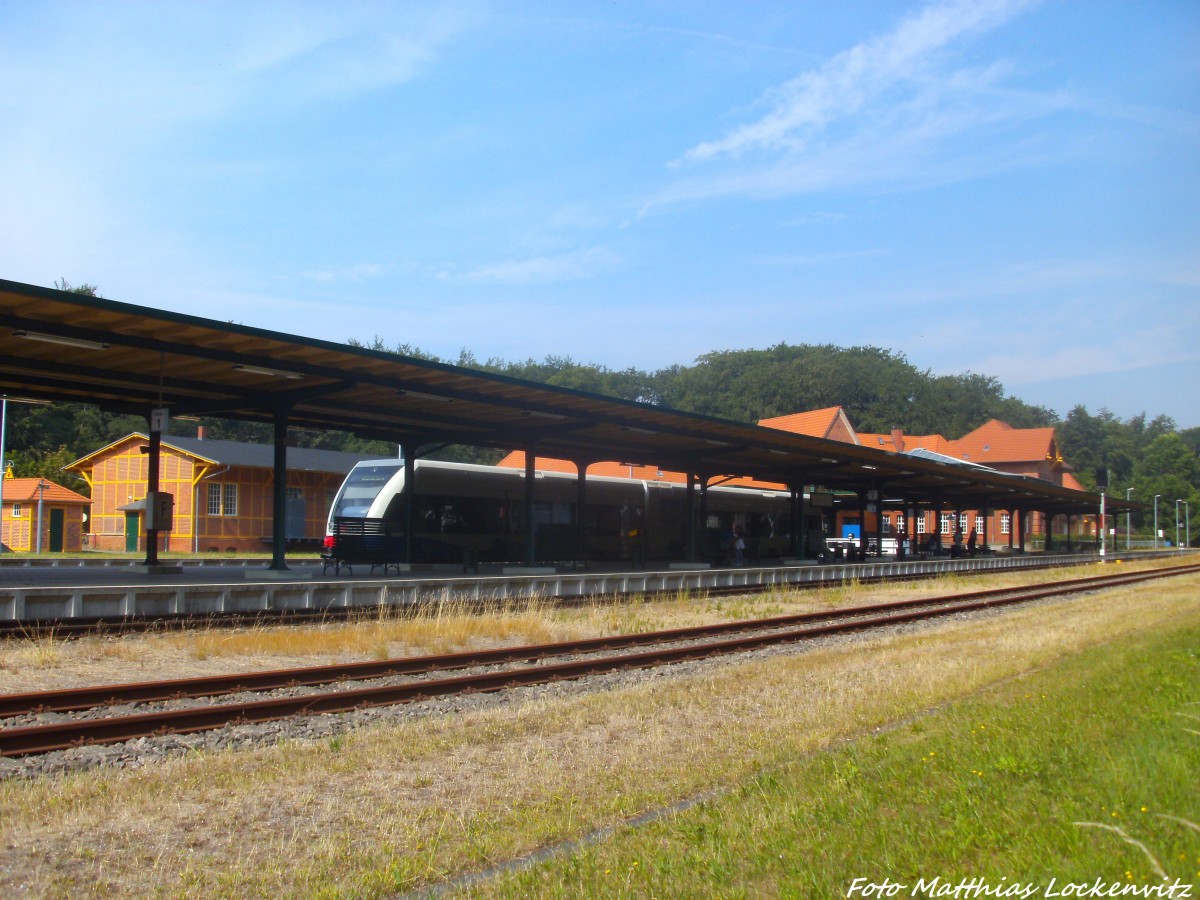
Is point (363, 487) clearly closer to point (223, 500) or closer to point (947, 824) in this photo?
point (223, 500)

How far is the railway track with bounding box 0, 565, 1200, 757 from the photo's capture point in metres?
8.69

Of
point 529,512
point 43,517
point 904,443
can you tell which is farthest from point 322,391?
point 904,443

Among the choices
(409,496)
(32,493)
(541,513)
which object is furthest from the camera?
(32,493)

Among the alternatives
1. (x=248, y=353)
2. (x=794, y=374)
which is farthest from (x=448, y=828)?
(x=794, y=374)

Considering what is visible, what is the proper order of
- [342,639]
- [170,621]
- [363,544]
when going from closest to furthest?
[342,639] → [170,621] → [363,544]

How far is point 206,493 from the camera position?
48.0 m

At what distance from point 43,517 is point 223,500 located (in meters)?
7.65

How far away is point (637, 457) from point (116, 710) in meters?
25.1

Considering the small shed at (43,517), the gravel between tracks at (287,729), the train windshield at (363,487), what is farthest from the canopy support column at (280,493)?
the small shed at (43,517)

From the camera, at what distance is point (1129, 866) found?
14.3 ft

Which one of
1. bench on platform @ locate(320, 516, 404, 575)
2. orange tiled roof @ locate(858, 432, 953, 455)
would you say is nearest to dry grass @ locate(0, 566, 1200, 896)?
bench on platform @ locate(320, 516, 404, 575)

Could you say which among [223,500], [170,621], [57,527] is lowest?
[170,621]

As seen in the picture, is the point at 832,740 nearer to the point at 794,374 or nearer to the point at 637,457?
the point at 637,457

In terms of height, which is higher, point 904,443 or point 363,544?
point 904,443
